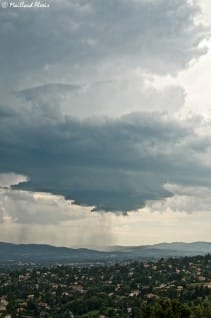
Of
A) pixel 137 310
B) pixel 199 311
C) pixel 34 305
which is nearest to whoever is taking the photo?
pixel 199 311

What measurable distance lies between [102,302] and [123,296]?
14.3 meters

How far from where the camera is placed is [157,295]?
188625mm

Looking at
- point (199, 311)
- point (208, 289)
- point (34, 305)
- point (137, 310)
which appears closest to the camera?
point (199, 311)

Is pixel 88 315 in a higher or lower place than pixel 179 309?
lower

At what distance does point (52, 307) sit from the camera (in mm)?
191875

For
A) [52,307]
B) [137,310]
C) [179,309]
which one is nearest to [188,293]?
[137,310]

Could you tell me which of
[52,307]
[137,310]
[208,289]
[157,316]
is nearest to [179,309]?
[157,316]

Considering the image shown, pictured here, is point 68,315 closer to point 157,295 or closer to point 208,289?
point 157,295

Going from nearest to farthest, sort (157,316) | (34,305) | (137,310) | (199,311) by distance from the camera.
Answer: (157,316), (199,311), (137,310), (34,305)

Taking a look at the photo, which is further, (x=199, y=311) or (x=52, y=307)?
(x=52, y=307)

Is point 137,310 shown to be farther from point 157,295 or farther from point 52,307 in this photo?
point 52,307

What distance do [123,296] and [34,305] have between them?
3551 cm

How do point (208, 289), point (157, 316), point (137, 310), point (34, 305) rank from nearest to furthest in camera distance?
point (157, 316) < point (137, 310) < point (208, 289) < point (34, 305)

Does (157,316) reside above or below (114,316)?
above
